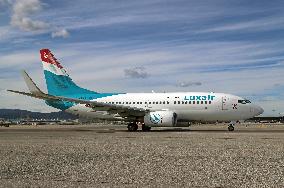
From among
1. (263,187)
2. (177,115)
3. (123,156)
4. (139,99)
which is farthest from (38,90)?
(263,187)

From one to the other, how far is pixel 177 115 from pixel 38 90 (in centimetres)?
1326

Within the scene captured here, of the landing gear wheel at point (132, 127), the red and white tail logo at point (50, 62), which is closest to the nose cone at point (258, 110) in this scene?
the landing gear wheel at point (132, 127)

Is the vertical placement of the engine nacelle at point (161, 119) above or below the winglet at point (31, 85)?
below

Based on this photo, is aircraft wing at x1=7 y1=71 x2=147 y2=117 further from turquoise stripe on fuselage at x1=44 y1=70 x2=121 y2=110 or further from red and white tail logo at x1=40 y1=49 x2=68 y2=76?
red and white tail logo at x1=40 y1=49 x2=68 y2=76

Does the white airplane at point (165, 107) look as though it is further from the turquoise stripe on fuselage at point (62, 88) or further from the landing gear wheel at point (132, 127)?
the turquoise stripe on fuselage at point (62, 88)

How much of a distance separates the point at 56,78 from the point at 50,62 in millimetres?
1827

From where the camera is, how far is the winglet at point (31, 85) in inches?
1423

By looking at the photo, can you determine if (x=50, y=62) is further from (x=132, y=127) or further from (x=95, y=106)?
(x=132, y=127)

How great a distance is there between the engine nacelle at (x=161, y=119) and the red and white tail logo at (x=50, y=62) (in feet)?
38.6

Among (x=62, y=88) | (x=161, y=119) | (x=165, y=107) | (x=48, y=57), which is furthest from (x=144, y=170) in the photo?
(x=48, y=57)

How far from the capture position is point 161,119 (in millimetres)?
34844

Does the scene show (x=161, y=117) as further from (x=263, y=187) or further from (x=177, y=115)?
(x=263, y=187)

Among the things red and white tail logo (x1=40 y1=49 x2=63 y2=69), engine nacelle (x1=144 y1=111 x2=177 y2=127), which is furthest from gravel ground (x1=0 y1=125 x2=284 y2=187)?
red and white tail logo (x1=40 y1=49 x2=63 y2=69)

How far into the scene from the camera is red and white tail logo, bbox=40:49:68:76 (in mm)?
41156
